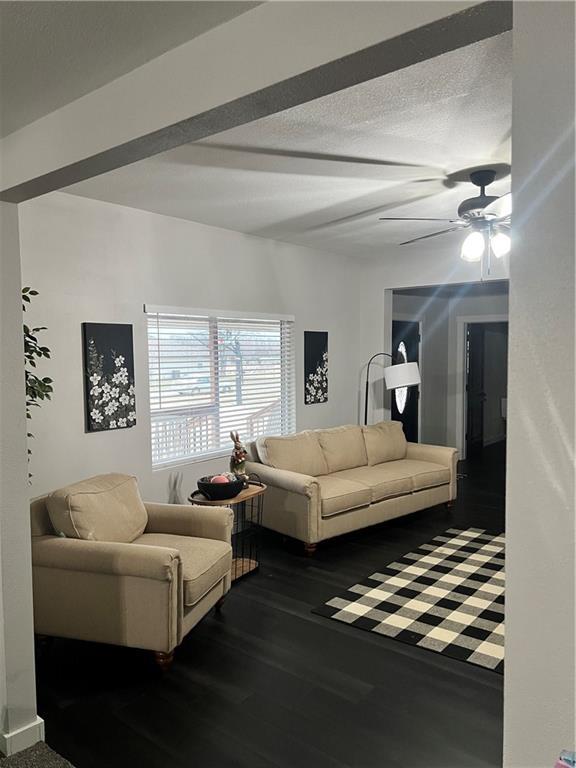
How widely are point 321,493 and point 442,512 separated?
1758mm

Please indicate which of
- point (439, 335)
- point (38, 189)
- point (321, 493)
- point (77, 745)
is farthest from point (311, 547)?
point (439, 335)

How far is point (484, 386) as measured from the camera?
29.6 feet

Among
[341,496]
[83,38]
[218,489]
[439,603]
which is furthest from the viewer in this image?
[341,496]

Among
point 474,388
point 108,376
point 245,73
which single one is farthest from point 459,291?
point 245,73

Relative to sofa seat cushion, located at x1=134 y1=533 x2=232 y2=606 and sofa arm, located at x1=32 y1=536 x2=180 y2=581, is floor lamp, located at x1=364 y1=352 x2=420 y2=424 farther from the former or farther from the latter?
sofa arm, located at x1=32 y1=536 x2=180 y2=581

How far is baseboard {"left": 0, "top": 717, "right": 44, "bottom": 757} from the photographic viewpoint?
2.34m

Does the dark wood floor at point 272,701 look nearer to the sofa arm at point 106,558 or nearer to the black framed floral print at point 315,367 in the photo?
the sofa arm at point 106,558

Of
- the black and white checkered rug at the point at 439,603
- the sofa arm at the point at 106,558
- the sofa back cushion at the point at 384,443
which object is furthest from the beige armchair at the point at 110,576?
the sofa back cushion at the point at 384,443

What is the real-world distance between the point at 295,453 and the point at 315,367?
1200mm

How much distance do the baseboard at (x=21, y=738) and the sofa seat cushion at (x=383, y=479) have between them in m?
3.02

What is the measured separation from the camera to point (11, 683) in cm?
237

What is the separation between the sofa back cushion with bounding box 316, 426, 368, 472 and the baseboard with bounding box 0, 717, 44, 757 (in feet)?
10.7

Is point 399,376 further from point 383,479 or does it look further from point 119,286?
point 119,286

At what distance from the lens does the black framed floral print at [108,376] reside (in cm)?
388
